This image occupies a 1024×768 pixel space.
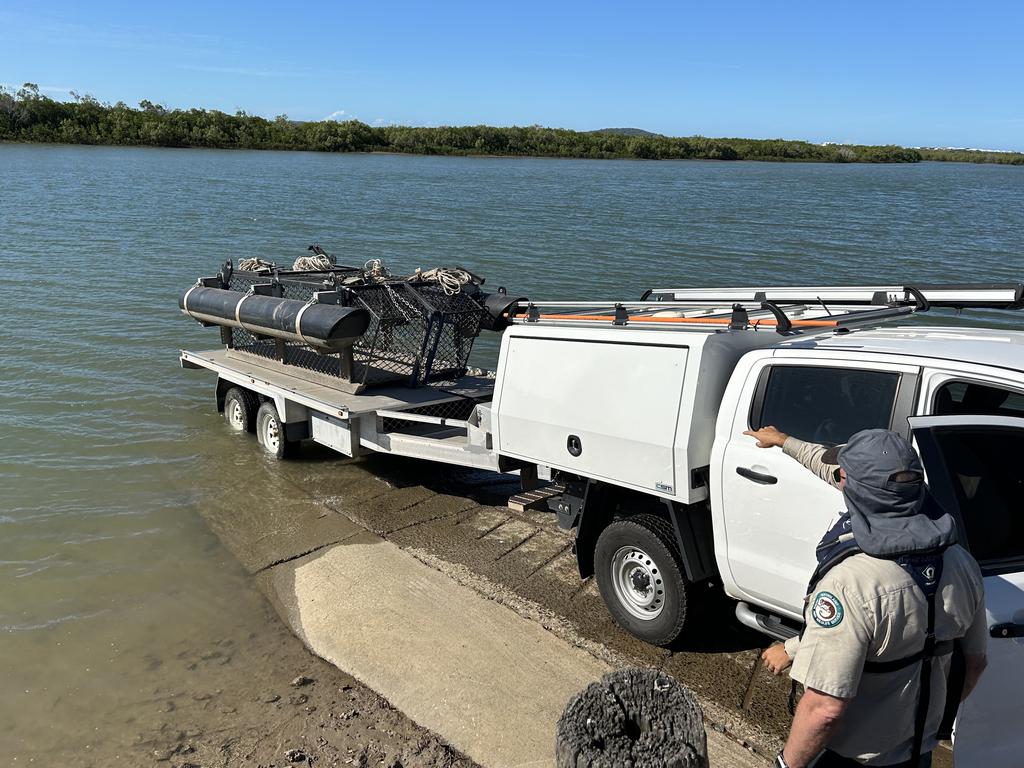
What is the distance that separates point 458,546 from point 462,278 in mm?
2912

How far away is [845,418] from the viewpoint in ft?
13.6

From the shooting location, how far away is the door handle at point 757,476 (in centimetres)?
424

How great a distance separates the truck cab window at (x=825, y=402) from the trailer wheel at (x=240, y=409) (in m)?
7.29

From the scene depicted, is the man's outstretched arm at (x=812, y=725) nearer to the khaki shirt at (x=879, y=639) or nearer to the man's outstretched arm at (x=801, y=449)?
the khaki shirt at (x=879, y=639)

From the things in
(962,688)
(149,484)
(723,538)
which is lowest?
(149,484)

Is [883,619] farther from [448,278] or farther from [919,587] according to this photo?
[448,278]

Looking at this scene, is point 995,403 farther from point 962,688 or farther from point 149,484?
point 149,484

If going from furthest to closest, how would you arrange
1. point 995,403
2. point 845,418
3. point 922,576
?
point 995,403 < point 845,418 < point 922,576

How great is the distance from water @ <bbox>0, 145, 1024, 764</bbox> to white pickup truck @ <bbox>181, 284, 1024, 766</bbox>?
2677 millimetres

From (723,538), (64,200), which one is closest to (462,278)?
(723,538)

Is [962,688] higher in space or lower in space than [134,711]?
higher

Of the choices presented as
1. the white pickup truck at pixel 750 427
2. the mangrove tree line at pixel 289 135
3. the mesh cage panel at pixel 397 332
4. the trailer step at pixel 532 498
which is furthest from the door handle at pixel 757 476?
the mangrove tree line at pixel 289 135

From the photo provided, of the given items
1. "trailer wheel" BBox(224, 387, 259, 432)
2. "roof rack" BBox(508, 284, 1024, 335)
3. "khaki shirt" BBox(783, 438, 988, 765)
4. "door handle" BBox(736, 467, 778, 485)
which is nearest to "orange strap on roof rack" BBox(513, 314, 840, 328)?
"roof rack" BBox(508, 284, 1024, 335)

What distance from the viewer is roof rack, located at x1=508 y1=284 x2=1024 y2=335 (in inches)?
202
